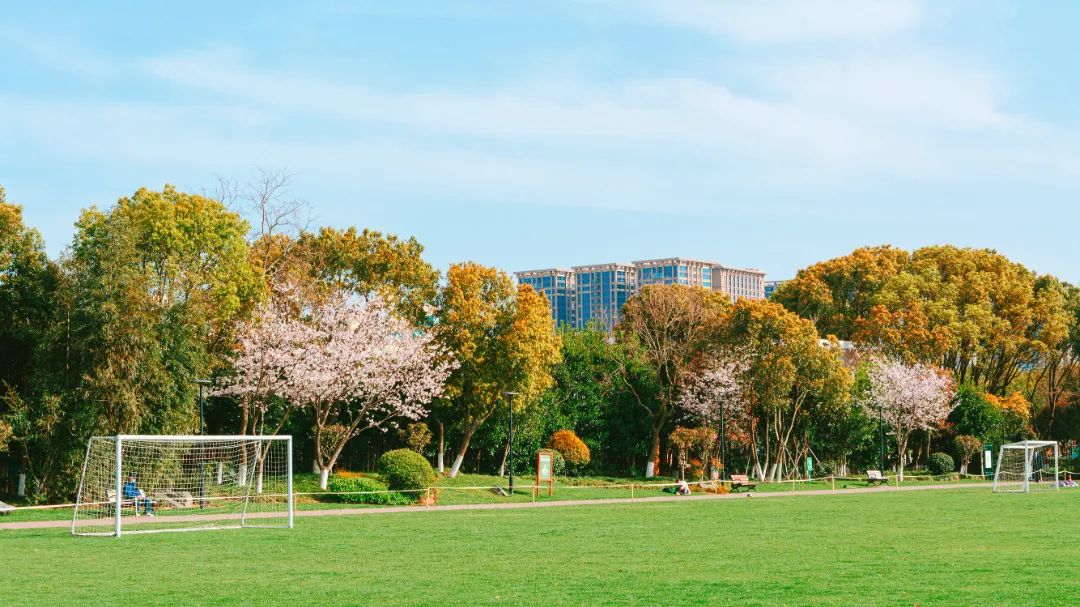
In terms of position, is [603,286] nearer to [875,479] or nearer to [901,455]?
[901,455]

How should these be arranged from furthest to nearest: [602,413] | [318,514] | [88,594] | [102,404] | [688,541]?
1. [602,413]
2. [102,404]
3. [318,514]
4. [688,541]
5. [88,594]

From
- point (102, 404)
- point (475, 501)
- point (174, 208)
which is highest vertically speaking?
point (174, 208)

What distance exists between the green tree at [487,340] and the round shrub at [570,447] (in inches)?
179

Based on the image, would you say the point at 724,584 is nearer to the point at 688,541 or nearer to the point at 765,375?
the point at 688,541

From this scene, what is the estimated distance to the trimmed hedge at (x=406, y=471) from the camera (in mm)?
37719

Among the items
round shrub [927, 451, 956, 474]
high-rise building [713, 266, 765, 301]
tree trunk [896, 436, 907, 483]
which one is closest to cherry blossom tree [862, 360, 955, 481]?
tree trunk [896, 436, 907, 483]

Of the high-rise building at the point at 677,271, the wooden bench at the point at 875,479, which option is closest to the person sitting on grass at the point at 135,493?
the wooden bench at the point at 875,479

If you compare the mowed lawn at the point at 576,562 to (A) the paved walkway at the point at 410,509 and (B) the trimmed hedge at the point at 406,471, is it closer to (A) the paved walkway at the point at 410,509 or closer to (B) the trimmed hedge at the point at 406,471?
Result: (A) the paved walkway at the point at 410,509

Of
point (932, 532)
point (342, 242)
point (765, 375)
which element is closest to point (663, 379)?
point (765, 375)

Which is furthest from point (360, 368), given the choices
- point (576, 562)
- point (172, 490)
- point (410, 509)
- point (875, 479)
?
point (576, 562)

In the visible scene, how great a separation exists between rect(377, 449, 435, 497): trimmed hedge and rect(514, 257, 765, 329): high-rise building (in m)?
111

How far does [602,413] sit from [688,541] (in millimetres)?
36994

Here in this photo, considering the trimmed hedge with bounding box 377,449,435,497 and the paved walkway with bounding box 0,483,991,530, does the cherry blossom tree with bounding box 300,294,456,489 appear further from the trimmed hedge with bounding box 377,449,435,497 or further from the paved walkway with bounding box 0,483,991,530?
the paved walkway with bounding box 0,483,991,530

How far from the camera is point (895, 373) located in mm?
57969
